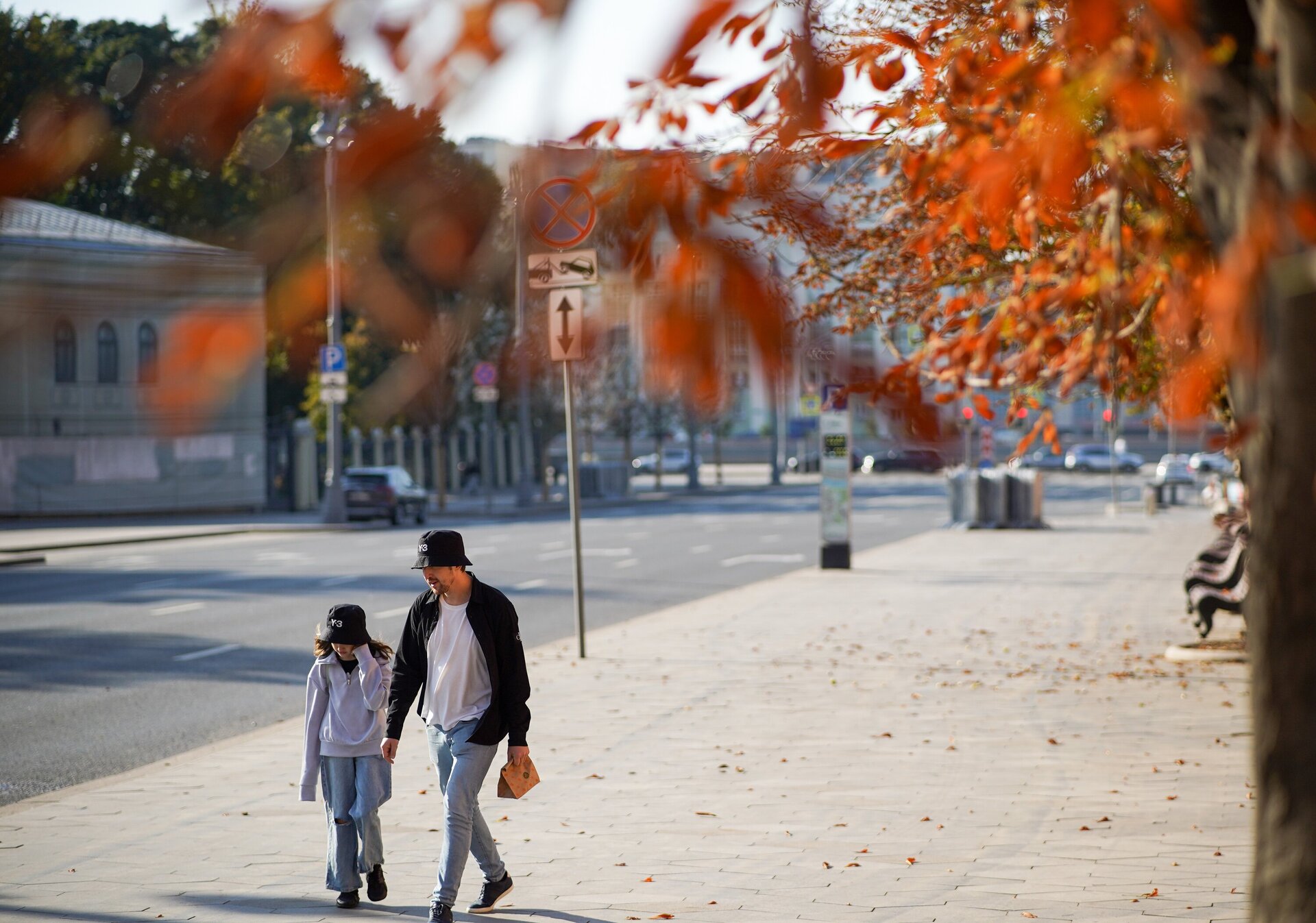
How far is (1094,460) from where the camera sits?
85.5 metres

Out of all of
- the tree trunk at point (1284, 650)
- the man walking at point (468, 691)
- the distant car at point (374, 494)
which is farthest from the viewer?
the distant car at point (374, 494)

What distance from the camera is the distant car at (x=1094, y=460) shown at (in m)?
84.6

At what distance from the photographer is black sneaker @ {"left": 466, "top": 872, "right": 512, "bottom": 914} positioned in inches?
246

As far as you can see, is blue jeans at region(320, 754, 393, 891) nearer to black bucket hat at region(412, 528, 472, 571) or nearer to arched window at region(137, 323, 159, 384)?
black bucket hat at region(412, 528, 472, 571)

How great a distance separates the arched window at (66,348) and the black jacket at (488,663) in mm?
2602

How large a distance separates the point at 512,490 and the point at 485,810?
5734 centimetres

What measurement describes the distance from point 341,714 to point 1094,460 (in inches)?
3252

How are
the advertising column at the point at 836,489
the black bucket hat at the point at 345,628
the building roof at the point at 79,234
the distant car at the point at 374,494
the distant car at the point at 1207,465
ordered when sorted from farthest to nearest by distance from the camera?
the distant car at the point at 1207,465 < the distant car at the point at 374,494 < the advertising column at the point at 836,489 < the black bucket hat at the point at 345,628 < the building roof at the point at 79,234

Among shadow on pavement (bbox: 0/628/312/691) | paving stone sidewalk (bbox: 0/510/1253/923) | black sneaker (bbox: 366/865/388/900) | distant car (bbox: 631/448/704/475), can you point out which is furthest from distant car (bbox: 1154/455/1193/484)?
black sneaker (bbox: 366/865/388/900)

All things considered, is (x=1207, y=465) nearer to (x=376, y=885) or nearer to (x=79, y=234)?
(x=376, y=885)

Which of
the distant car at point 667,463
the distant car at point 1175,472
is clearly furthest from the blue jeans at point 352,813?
the distant car at point 667,463

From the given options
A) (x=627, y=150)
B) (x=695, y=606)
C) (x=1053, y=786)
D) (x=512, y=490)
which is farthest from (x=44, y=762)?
(x=512, y=490)

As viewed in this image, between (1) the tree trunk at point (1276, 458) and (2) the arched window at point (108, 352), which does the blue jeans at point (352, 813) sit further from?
(1) the tree trunk at point (1276, 458)

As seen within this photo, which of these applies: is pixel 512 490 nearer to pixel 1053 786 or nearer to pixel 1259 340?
pixel 1053 786
